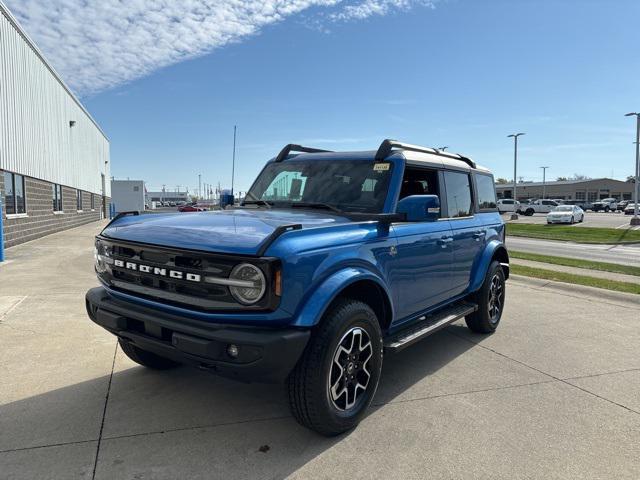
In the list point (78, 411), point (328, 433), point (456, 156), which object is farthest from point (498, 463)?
point (456, 156)

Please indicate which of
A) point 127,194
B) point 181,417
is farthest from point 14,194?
point 127,194

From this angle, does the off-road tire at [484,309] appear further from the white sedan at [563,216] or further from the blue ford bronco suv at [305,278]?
the white sedan at [563,216]

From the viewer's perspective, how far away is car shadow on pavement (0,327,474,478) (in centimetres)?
289

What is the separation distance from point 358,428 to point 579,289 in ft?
22.3

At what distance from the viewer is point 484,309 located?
214 inches

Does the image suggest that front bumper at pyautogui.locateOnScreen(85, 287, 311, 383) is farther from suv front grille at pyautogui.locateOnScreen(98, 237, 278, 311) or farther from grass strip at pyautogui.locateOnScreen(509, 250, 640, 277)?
grass strip at pyautogui.locateOnScreen(509, 250, 640, 277)

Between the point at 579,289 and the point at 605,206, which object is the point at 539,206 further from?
the point at 579,289

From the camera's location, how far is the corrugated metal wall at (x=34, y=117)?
558 inches

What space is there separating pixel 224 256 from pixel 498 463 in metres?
2.08

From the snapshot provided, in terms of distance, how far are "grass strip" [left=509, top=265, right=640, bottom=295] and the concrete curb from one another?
0.67 ft

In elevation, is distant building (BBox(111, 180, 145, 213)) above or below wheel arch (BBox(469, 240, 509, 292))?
above

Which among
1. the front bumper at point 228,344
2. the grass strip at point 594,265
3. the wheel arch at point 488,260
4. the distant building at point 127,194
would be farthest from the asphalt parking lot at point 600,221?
the distant building at point 127,194

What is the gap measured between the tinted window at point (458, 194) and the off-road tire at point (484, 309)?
0.84 meters

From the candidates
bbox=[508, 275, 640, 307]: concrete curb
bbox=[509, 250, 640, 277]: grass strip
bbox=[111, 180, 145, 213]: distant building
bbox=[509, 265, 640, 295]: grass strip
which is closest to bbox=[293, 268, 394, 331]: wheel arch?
bbox=[508, 275, 640, 307]: concrete curb
